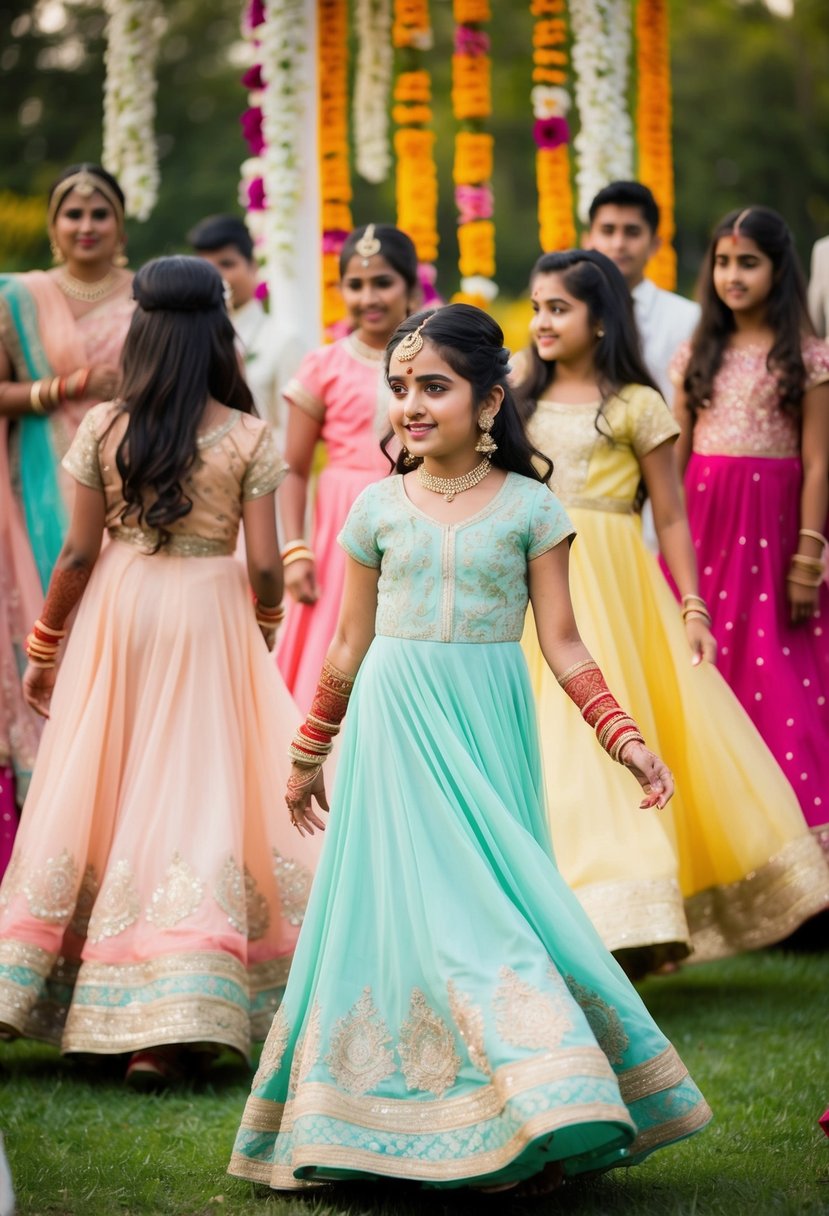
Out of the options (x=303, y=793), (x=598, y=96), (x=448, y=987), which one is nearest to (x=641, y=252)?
(x=598, y=96)

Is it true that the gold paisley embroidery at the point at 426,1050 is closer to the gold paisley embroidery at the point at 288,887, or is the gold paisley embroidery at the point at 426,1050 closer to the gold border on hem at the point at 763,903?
the gold paisley embroidery at the point at 288,887

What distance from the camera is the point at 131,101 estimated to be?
9.77 meters

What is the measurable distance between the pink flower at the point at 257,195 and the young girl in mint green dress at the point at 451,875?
18.6ft

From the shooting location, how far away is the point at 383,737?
148 inches

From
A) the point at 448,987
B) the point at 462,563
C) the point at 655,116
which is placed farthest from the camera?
the point at 655,116

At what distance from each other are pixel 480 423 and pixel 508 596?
1.29ft

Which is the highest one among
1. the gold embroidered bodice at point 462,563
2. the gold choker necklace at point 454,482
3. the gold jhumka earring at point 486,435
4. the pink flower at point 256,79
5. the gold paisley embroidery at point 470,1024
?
the pink flower at point 256,79

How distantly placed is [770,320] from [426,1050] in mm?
3879

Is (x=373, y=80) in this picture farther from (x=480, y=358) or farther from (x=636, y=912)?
(x=480, y=358)

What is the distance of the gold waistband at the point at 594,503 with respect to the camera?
5.75 m

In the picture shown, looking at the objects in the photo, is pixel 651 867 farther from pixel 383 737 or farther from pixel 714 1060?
pixel 383 737

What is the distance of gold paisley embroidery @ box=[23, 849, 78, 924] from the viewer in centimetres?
486

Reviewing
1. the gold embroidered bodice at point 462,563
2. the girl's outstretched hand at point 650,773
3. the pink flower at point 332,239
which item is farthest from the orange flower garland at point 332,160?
the girl's outstretched hand at point 650,773

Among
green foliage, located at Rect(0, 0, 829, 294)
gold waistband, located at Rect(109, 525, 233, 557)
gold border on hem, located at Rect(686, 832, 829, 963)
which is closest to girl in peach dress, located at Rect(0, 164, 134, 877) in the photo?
gold waistband, located at Rect(109, 525, 233, 557)
